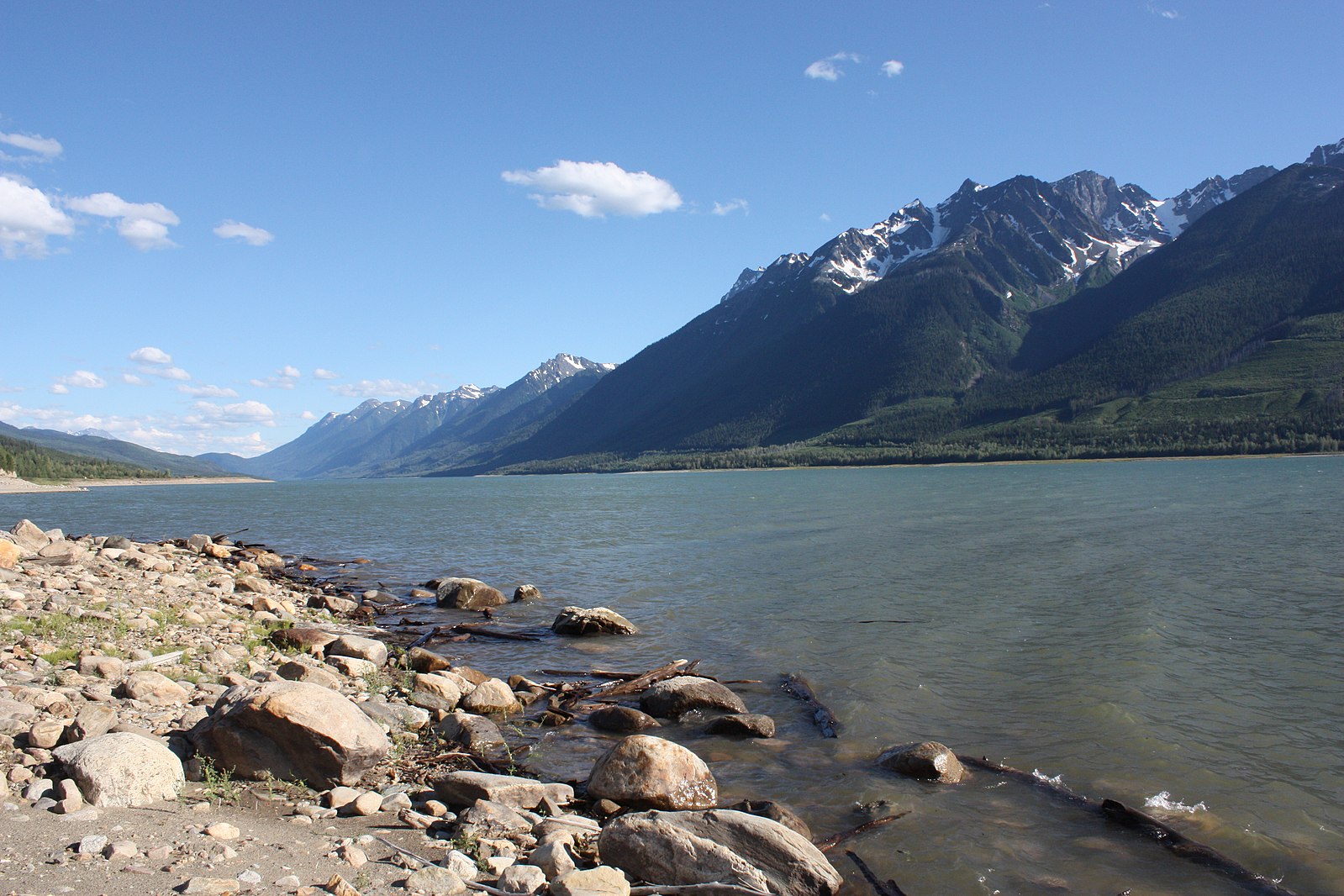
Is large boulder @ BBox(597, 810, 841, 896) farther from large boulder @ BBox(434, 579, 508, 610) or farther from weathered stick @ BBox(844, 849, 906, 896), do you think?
large boulder @ BBox(434, 579, 508, 610)

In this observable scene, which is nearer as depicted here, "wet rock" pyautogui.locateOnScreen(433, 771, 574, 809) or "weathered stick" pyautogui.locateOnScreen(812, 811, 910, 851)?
"wet rock" pyautogui.locateOnScreen(433, 771, 574, 809)

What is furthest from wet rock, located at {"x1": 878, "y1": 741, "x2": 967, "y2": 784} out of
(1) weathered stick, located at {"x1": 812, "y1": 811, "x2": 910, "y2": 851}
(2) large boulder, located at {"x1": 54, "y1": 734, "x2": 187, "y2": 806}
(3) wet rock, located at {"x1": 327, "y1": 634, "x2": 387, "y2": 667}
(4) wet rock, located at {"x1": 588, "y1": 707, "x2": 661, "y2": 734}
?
(3) wet rock, located at {"x1": 327, "y1": 634, "x2": 387, "y2": 667}

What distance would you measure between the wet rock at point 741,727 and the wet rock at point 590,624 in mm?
8196

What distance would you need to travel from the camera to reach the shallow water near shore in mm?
9727

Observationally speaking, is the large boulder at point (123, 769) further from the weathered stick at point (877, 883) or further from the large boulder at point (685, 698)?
the large boulder at point (685, 698)

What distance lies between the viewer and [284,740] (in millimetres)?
8977

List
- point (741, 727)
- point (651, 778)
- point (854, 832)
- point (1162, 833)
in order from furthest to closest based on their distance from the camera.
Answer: point (741, 727) → point (651, 778) → point (854, 832) → point (1162, 833)

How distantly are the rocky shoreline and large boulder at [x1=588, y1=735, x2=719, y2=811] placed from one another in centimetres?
2

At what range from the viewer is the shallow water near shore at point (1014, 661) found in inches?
383

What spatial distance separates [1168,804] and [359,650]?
15.0 meters

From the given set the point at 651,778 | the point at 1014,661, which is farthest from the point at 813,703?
the point at 651,778

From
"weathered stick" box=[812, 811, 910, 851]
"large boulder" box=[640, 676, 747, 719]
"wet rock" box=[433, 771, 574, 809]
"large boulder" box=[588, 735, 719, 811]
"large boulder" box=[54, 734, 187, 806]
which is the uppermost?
"large boulder" box=[54, 734, 187, 806]

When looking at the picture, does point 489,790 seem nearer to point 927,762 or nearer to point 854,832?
point 854,832

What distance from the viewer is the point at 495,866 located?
7.32m
